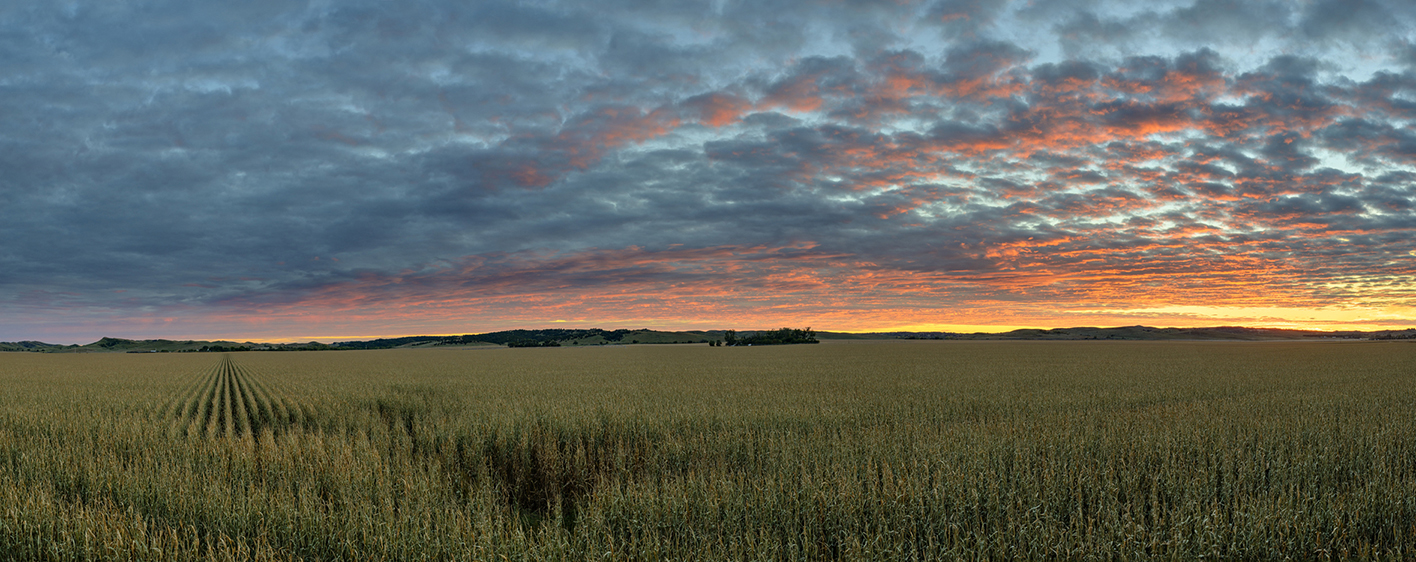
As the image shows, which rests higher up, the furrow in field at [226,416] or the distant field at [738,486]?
the distant field at [738,486]

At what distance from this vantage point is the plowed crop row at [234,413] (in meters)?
18.0

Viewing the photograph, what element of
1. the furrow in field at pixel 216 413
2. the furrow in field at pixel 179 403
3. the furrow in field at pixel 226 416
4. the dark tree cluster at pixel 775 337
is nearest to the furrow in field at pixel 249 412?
the furrow in field at pixel 226 416

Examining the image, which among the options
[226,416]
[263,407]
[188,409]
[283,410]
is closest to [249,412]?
[283,410]

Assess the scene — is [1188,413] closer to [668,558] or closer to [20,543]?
[668,558]

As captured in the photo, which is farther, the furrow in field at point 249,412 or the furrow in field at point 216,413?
the furrow in field at point 249,412

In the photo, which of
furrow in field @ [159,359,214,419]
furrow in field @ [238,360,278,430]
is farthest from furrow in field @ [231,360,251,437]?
furrow in field @ [159,359,214,419]

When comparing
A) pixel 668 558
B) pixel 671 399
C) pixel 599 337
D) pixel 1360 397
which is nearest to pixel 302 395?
pixel 671 399

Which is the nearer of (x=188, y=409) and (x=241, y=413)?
(x=241, y=413)

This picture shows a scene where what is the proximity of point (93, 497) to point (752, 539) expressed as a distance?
9.40m

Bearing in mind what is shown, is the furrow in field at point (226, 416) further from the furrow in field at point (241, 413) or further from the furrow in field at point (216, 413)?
the furrow in field at point (241, 413)

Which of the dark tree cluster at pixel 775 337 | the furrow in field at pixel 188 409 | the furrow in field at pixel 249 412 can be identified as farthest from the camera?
the dark tree cluster at pixel 775 337

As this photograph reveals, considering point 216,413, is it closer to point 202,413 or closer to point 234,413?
point 202,413

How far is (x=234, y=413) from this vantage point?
23.3 metres

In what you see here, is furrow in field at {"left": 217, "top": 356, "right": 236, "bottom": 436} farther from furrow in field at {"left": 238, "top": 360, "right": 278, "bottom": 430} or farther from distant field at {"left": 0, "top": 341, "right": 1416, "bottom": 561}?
furrow in field at {"left": 238, "top": 360, "right": 278, "bottom": 430}
